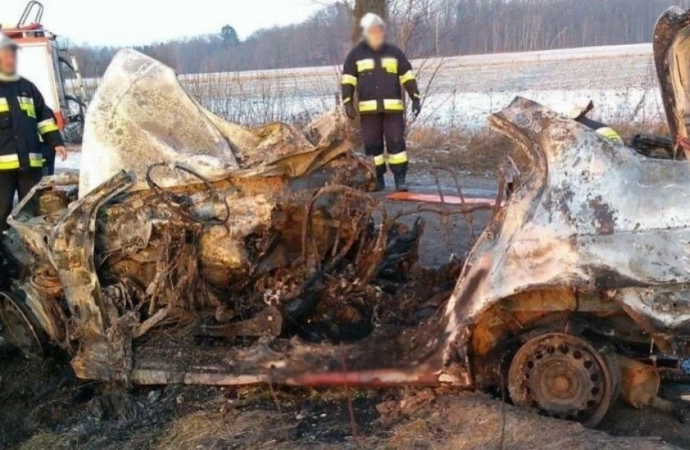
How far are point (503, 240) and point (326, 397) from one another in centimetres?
128

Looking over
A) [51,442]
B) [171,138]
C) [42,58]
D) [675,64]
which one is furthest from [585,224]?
[42,58]

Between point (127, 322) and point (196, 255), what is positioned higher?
point (196, 255)

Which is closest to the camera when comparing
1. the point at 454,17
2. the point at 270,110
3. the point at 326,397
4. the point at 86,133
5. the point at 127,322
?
the point at 326,397

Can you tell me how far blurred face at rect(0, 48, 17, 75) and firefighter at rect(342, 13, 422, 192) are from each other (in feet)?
10.7

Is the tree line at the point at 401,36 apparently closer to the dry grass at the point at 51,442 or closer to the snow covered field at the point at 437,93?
the snow covered field at the point at 437,93

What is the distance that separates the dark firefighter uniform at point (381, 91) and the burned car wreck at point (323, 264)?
11.7ft

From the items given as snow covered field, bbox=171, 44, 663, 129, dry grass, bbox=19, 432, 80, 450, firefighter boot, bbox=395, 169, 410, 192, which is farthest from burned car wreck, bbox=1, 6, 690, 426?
snow covered field, bbox=171, 44, 663, 129

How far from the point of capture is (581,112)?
3.89 meters

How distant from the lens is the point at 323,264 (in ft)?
13.1

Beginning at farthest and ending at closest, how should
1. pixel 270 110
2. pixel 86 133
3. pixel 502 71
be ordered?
pixel 502 71 < pixel 270 110 < pixel 86 133

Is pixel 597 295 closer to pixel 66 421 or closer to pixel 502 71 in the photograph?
pixel 66 421

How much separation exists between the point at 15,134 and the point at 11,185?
416 mm

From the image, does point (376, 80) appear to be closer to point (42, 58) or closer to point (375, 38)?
point (375, 38)

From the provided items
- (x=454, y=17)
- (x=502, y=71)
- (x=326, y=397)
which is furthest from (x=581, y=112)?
(x=502, y=71)
